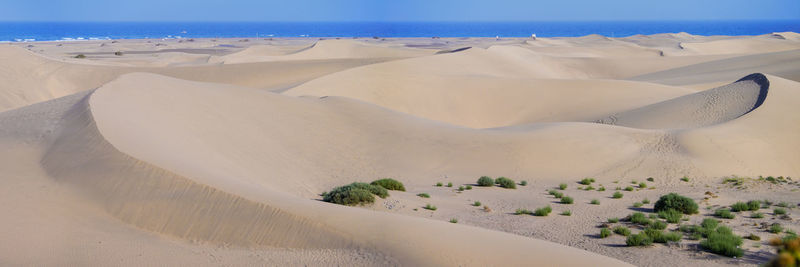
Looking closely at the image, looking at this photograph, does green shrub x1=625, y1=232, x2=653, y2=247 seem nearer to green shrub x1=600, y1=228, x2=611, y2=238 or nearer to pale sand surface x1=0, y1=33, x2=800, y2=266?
pale sand surface x1=0, y1=33, x2=800, y2=266

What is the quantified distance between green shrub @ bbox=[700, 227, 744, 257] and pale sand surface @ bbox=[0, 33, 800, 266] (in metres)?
0.14

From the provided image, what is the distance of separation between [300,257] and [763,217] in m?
9.42

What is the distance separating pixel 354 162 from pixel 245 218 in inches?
395

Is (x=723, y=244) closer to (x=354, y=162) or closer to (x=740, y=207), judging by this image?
(x=740, y=207)

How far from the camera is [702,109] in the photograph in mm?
28766

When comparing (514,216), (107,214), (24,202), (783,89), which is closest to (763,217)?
(514,216)

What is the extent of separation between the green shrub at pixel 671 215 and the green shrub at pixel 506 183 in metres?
4.26

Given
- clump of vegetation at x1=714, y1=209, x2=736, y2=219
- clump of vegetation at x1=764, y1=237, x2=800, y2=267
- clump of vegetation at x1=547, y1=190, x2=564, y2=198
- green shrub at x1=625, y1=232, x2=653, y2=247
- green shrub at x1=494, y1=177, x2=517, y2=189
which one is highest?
clump of vegetation at x1=764, y1=237, x2=800, y2=267

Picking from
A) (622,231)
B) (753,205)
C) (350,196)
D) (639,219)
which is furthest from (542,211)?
(753,205)

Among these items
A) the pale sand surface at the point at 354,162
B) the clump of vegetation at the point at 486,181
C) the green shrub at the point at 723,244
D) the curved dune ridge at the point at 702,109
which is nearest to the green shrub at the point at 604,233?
the pale sand surface at the point at 354,162

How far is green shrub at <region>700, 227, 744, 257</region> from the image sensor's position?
9.80 m

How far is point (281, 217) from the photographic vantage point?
29.5 ft

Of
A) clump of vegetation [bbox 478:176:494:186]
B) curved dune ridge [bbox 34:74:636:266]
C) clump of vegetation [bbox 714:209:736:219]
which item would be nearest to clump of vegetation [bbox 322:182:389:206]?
curved dune ridge [bbox 34:74:636:266]

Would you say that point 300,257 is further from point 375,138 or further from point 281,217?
point 375,138
